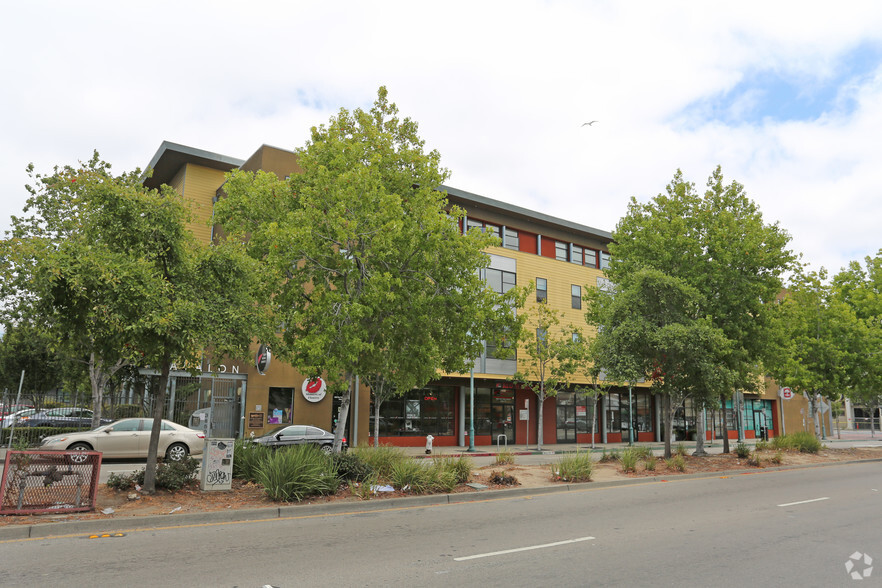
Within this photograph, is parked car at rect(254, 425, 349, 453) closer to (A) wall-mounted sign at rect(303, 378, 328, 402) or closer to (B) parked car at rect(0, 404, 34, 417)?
(A) wall-mounted sign at rect(303, 378, 328, 402)

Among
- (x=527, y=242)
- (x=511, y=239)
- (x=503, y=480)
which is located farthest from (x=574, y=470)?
(x=527, y=242)

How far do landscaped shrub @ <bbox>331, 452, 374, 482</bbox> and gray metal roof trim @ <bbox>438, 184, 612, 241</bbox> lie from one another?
20.7 metres

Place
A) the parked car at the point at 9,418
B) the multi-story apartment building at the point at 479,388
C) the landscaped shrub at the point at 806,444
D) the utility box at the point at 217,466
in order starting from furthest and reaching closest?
the multi-story apartment building at the point at 479,388
the landscaped shrub at the point at 806,444
the parked car at the point at 9,418
the utility box at the point at 217,466

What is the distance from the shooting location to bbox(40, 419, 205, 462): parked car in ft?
56.7

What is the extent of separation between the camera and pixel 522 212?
118 feet

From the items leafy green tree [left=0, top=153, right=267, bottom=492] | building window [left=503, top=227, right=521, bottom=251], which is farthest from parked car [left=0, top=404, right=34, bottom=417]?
building window [left=503, top=227, right=521, bottom=251]

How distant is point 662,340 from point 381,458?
409 inches

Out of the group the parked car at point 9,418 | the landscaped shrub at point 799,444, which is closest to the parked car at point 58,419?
the parked car at point 9,418

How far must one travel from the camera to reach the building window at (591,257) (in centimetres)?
4031

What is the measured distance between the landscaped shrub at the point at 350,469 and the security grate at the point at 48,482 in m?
4.35

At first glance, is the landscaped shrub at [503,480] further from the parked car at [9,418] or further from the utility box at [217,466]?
the parked car at [9,418]

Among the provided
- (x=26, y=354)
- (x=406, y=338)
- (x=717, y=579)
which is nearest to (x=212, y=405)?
(x=406, y=338)

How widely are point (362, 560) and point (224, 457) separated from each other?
5442 millimetres

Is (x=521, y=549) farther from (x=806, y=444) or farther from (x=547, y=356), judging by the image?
(x=806, y=444)
